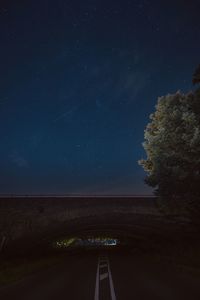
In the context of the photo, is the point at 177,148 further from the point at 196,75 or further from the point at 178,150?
the point at 196,75

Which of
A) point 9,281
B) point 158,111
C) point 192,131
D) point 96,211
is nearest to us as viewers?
point 9,281

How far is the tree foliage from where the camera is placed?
752 inches

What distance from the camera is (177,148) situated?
1967cm

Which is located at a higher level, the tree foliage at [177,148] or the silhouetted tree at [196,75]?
the silhouetted tree at [196,75]

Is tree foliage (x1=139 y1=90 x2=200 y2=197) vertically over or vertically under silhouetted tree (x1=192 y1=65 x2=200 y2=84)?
under

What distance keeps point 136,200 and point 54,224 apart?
898 cm

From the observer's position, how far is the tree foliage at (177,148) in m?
19.1

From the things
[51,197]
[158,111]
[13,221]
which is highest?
[158,111]

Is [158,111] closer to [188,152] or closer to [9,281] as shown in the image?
[188,152]

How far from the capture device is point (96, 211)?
Result: 33062 millimetres

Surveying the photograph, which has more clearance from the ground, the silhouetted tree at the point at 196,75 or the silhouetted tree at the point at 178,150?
the silhouetted tree at the point at 196,75

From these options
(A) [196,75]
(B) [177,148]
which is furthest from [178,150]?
(A) [196,75]


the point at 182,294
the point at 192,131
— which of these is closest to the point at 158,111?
the point at 192,131

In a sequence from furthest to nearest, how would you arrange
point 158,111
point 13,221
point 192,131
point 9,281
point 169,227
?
point 169,227, point 13,221, point 158,111, point 192,131, point 9,281
